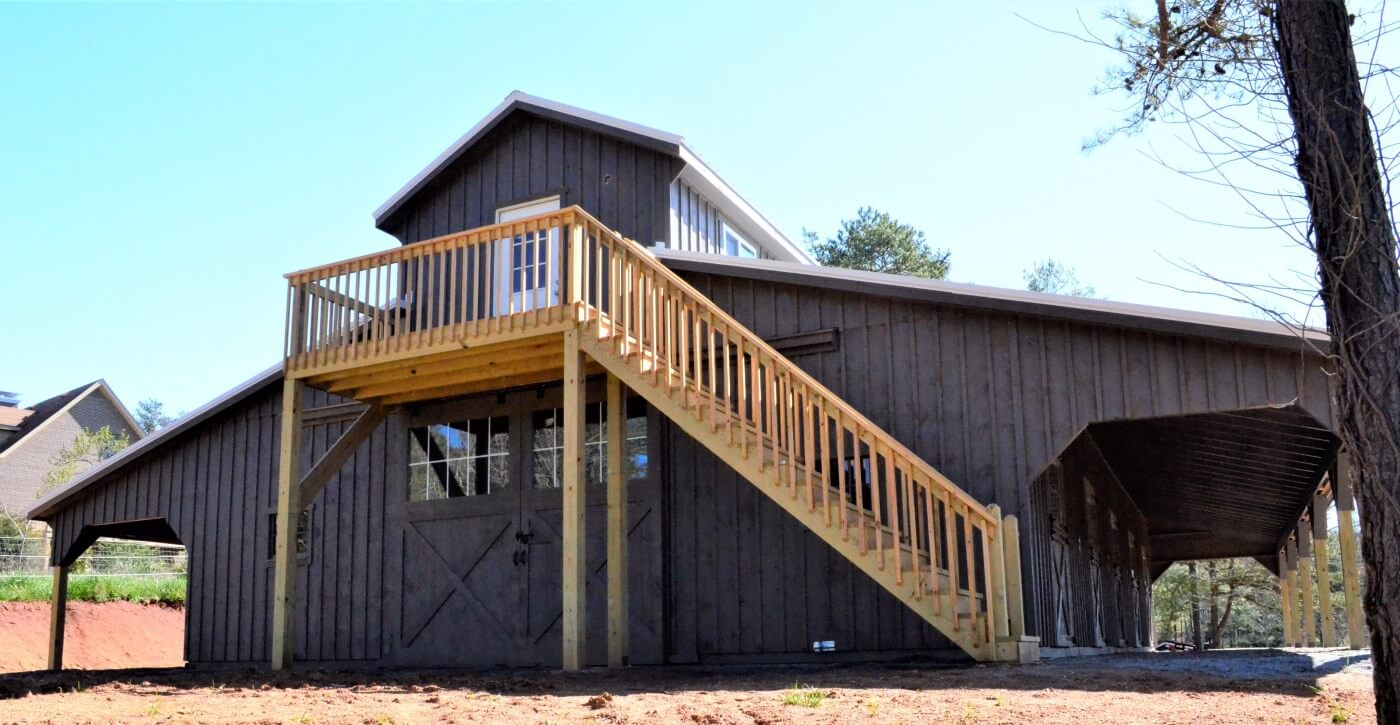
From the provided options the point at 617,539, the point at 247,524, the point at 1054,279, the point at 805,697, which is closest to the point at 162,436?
the point at 247,524

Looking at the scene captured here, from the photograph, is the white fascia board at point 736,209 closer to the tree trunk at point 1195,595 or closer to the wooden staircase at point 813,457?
the wooden staircase at point 813,457

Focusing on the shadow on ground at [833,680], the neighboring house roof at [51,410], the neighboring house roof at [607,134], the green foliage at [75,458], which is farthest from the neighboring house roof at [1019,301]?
the neighboring house roof at [51,410]

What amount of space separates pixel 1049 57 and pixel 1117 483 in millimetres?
13567

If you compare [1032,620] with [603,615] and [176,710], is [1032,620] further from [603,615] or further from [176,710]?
[176,710]

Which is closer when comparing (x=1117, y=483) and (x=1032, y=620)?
(x=1032, y=620)

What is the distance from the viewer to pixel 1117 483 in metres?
A: 17.7

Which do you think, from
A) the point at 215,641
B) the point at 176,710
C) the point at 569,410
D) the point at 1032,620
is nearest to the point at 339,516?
the point at 215,641

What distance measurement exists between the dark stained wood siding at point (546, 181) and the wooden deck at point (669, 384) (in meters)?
0.90

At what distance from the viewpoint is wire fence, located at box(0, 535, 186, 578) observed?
27.6m

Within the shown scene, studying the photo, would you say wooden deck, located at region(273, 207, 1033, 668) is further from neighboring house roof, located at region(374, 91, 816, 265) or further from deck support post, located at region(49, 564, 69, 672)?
deck support post, located at region(49, 564, 69, 672)

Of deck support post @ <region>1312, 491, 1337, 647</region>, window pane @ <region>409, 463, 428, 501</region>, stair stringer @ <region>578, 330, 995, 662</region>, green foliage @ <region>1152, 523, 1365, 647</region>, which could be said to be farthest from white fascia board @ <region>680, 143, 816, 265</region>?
green foliage @ <region>1152, 523, 1365, 647</region>

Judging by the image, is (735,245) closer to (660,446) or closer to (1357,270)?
(660,446)

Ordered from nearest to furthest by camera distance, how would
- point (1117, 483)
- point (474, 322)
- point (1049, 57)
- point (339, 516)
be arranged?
point (1049, 57) < point (474, 322) < point (339, 516) < point (1117, 483)

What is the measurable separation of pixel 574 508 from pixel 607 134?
18.0 ft
